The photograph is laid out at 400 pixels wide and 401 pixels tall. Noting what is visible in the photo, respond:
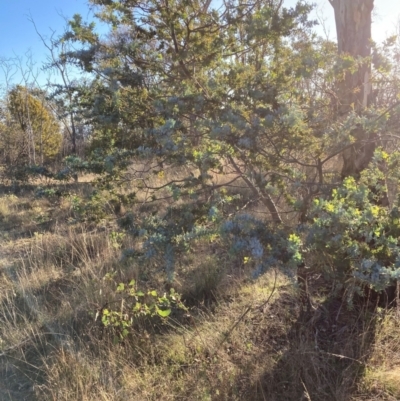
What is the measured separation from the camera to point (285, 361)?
2.41 meters

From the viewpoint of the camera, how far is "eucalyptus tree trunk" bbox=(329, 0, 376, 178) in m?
2.74

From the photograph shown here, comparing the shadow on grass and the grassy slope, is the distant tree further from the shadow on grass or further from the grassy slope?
the shadow on grass

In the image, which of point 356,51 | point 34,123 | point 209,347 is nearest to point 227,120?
point 356,51

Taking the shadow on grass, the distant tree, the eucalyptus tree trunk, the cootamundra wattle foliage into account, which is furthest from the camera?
the distant tree

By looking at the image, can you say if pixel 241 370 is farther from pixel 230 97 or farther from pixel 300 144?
pixel 230 97

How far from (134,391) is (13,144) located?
42.7ft

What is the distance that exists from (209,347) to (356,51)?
8.23ft

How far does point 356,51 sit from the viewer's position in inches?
110

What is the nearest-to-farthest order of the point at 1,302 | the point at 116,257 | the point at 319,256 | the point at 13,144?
1. the point at 319,256
2. the point at 1,302
3. the point at 116,257
4. the point at 13,144

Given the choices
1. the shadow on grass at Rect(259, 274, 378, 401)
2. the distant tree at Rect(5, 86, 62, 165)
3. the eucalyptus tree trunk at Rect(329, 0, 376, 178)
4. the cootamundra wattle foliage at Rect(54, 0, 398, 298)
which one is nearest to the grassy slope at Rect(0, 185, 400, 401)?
the shadow on grass at Rect(259, 274, 378, 401)

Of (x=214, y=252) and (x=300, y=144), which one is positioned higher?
(x=300, y=144)

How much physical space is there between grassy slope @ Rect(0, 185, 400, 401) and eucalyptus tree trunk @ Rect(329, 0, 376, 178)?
41.4 inches

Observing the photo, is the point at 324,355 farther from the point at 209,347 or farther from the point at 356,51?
the point at 356,51

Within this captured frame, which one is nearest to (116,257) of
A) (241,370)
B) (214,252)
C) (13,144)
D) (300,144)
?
(214,252)
